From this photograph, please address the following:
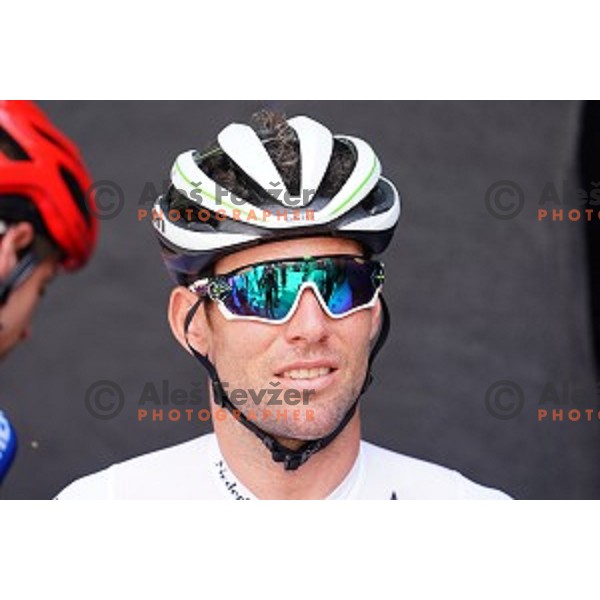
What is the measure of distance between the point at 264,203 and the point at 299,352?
43 cm

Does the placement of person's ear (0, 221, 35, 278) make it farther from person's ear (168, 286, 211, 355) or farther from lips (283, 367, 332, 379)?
lips (283, 367, 332, 379)

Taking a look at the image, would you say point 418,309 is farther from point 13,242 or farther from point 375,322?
point 13,242

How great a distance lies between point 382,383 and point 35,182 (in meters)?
1.33

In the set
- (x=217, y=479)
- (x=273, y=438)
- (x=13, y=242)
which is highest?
(x=13, y=242)

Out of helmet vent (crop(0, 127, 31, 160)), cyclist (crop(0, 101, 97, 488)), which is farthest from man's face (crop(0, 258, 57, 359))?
helmet vent (crop(0, 127, 31, 160))

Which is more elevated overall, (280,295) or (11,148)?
(11,148)

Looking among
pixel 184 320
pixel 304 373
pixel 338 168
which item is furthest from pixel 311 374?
pixel 338 168

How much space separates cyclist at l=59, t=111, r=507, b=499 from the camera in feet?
11.5

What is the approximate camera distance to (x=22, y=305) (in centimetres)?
386

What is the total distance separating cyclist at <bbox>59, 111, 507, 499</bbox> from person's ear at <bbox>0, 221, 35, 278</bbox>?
38 centimetres

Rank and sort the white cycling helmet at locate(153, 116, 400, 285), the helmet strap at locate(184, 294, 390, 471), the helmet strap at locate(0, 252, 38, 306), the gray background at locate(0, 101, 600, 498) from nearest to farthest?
the white cycling helmet at locate(153, 116, 400, 285)
the helmet strap at locate(184, 294, 390, 471)
the helmet strap at locate(0, 252, 38, 306)
the gray background at locate(0, 101, 600, 498)

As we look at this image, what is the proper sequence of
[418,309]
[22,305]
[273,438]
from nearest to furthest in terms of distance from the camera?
[273,438] < [22,305] < [418,309]

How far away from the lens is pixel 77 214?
383 centimetres

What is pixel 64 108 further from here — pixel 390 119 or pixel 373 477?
pixel 373 477
